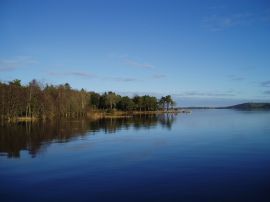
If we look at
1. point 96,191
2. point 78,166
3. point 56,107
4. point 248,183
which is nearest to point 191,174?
point 248,183

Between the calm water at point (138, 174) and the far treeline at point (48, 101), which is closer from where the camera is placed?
the calm water at point (138, 174)

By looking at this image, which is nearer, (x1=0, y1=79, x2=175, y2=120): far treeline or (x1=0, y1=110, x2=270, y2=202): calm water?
(x1=0, y1=110, x2=270, y2=202): calm water

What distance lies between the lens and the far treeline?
99250 mm

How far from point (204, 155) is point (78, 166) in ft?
40.1

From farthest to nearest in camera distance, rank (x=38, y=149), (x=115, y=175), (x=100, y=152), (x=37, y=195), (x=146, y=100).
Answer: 1. (x=146, y=100)
2. (x=38, y=149)
3. (x=100, y=152)
4. (x=115, y=175)
5. (x=37, y=195)

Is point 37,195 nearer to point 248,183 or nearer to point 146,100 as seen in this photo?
point 248,183

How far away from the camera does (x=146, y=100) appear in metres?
199

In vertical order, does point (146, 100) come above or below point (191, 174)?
above

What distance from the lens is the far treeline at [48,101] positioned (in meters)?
99.2

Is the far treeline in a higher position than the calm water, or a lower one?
higher

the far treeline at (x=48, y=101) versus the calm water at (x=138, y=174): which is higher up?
the far treeline at (x=48, y=101)

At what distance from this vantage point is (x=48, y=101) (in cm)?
11700

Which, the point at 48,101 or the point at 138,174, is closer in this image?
the point at 138,174

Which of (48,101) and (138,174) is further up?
(48,101)
